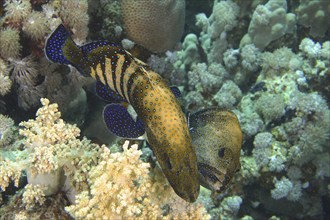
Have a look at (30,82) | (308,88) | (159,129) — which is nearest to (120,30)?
(30,82)

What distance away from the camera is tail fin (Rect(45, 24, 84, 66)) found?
3.52 metres

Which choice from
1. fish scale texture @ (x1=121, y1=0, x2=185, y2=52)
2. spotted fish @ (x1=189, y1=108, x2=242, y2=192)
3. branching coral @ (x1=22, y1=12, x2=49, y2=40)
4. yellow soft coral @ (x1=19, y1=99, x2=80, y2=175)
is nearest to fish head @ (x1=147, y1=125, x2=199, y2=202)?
spotted fish @ (x1=189, y1=108, x2=242, y2=192)

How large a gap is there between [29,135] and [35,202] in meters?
0.68

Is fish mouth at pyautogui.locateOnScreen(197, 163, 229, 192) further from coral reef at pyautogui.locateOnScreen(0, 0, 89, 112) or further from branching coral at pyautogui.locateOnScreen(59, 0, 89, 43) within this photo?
branching coral at pyautogui.locateOnScreen(59, 0, 89, 43)

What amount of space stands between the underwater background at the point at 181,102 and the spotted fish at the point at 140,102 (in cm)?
29

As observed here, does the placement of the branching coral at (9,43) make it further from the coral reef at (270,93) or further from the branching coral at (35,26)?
the coral reef at (270,93)

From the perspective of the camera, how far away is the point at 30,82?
4113 mm

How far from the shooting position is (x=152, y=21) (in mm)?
5234

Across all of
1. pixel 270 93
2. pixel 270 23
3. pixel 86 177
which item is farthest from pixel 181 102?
pixel 270 23

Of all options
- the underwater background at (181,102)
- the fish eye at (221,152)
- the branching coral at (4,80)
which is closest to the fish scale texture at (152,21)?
the underwater background at (181,102)

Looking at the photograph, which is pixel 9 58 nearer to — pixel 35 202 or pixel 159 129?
pixel 35 202

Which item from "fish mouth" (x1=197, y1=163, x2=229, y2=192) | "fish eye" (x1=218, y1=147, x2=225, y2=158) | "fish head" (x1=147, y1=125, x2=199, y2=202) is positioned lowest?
"fish mouth" (x1=197, y1=163, x2=229, y2=192)

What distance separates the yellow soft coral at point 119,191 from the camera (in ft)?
8.75

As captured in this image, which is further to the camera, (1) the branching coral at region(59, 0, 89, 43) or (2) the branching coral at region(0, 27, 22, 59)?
(1) the branching coral at region(59, 0, 89, 43)
